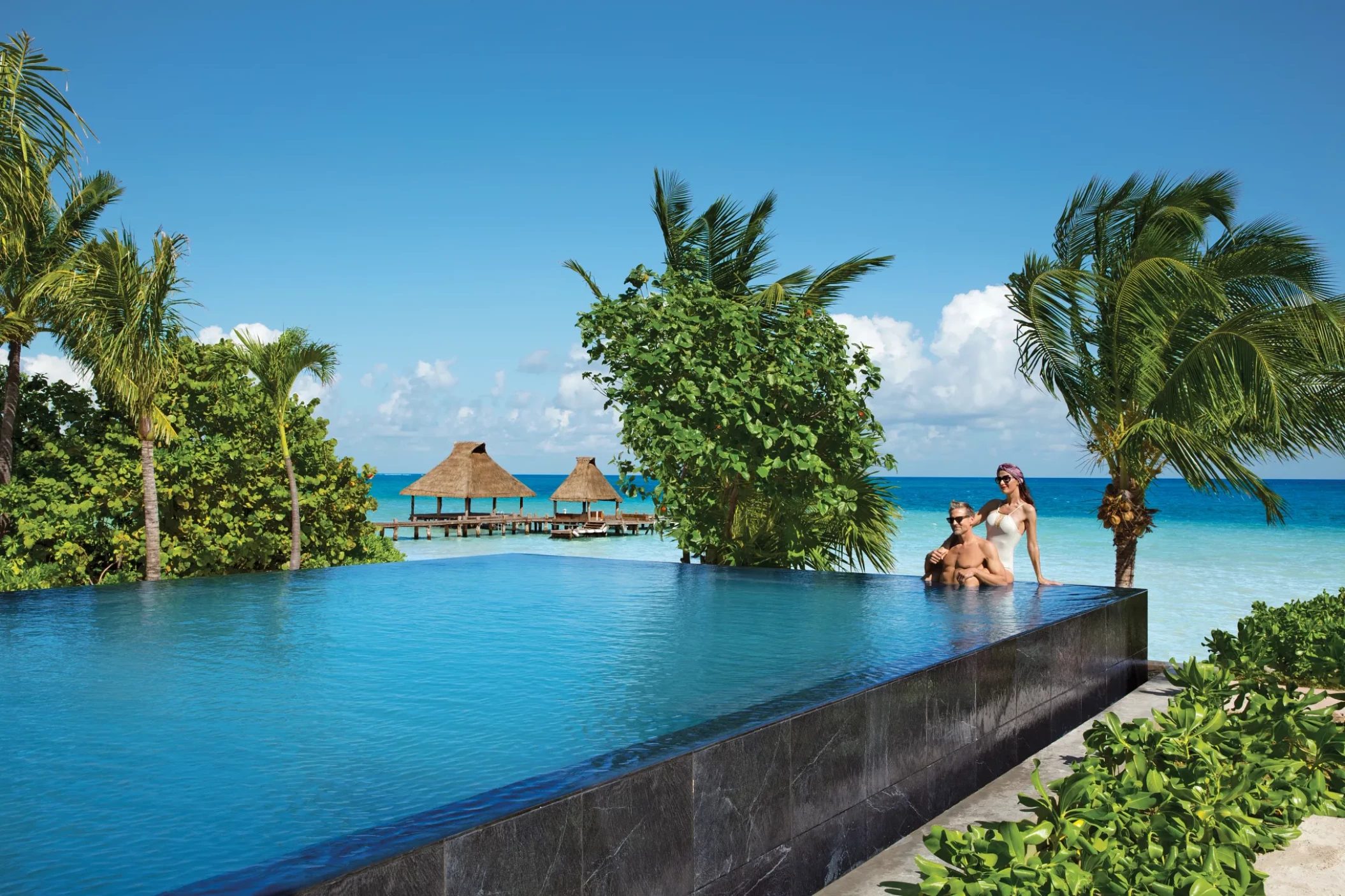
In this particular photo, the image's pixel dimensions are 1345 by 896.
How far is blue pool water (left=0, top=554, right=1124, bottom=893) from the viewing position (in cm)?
292

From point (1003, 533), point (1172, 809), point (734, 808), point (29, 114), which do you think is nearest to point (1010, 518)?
point (1003, 533)

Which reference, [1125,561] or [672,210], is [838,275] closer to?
[672,210]

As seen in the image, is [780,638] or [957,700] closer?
[957,700]

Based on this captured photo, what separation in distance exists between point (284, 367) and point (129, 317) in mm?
3383

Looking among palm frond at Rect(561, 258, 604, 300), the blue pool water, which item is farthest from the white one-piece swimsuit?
palm frond at Rect(561, 258, 604, 300)

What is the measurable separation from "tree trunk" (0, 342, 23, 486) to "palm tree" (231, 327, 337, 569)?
2.76m

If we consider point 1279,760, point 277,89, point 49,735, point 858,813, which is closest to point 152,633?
point 49,735

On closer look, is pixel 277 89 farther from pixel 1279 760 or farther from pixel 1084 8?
pixel 1279 760

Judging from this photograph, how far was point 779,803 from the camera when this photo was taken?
351 centimetres

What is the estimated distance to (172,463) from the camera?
1335cm

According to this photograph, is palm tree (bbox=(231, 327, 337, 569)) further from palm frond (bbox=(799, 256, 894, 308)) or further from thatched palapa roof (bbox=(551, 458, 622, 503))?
thatched palapa roof (bbox=(551, 458, 622, 503))

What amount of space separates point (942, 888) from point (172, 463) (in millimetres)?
13247

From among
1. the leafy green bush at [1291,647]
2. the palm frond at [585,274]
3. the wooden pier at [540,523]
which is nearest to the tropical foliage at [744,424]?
the palm frond at [585,274]

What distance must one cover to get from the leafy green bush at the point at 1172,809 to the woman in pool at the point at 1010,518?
8.97 feet
